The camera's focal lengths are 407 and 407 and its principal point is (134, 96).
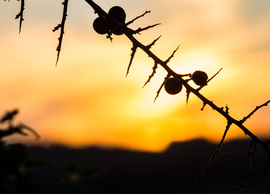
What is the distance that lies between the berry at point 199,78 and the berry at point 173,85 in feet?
1.13

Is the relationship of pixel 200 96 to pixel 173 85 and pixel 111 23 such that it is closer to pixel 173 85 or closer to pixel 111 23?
pixel 173 85

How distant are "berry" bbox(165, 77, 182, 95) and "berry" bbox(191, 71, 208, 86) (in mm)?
343

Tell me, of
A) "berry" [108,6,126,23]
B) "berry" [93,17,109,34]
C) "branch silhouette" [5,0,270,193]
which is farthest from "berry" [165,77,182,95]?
"berry" [108,6,126,23]

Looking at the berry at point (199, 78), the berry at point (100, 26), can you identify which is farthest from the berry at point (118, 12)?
the berry at point (199, 78)

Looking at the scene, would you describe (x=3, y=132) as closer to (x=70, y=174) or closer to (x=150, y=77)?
(x=70, y=174)

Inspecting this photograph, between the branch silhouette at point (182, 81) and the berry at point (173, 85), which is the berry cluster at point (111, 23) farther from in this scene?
the berry at point (173, 85)

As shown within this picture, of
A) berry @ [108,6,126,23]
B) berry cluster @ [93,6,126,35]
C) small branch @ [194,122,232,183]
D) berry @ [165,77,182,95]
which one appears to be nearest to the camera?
small branch @ [194,122,232,183]

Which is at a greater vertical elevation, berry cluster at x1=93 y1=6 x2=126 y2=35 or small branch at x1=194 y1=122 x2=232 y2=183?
berry cluster at x1=93 y1=6 x2=126 y2=35

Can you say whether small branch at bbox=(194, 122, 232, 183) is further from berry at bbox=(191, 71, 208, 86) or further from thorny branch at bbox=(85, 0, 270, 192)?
berry at bbox=(191, 71, 208, 86)

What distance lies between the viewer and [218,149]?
2951 millimetres

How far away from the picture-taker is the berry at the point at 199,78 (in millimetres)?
3586

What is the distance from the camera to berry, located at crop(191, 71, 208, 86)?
3586 millimetres

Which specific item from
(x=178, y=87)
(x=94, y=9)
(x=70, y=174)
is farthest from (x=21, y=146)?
(x=94, y=9)

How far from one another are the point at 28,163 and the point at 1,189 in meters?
0.17
